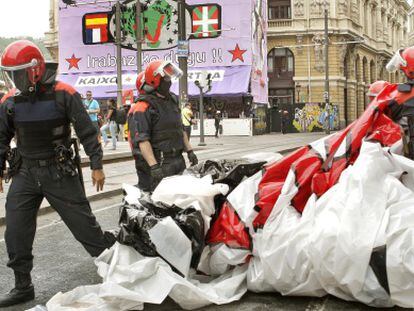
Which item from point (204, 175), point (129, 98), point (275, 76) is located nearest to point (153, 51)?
point (129, 98)

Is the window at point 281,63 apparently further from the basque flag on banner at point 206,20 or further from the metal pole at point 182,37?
the metal pole at point 182,37

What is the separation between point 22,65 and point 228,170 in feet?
5.48

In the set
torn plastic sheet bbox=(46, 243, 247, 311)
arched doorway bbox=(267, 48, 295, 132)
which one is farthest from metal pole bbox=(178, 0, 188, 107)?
arched doorway bbox=(267, 48, 295, 132)

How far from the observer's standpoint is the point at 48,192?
153 inches

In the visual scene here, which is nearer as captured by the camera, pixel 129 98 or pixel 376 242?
pixel 376 242

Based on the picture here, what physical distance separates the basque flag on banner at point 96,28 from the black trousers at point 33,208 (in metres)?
22.5

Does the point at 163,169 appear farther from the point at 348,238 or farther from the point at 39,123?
the point at 348,238

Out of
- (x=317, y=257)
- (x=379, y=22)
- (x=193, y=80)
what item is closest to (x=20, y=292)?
(x=317, y=257)

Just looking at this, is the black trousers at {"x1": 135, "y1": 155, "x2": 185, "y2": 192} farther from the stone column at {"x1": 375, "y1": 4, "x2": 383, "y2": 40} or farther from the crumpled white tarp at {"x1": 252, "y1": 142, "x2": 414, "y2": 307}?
the stone column at {"x1": 375, "y1": 4, "x2": 383, "y2": 40}

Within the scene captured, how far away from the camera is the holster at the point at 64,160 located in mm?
3850

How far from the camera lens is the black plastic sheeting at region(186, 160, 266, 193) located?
4.29 metres

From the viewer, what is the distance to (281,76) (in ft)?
148

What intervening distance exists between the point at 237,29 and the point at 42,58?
28617 mm

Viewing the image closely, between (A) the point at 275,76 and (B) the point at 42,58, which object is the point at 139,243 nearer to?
(B) the point at 42,58
